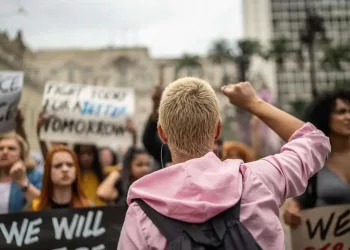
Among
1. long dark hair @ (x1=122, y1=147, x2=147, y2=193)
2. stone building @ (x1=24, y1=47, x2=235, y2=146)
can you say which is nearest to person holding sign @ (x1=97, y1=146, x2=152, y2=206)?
long dark hair @ (x1=122, y1=147, x2=147, y2=193)

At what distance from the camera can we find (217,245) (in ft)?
4.38

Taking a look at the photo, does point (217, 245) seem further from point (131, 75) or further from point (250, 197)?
point (131, 75)

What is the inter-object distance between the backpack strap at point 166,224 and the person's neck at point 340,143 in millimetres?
1542

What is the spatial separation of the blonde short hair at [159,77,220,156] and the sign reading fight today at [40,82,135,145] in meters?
2.93

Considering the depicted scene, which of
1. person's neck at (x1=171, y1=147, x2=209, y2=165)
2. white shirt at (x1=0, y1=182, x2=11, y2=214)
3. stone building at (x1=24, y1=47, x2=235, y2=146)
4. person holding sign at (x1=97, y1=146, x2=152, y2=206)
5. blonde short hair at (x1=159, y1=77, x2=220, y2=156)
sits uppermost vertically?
blonde short hair at (x1=159, y1=77, x2=220, y2=156)

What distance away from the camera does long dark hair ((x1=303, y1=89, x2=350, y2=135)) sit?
107 inches

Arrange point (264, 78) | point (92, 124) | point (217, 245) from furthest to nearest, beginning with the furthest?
point (264, 78)
point (92, 124)
point (217, 245)

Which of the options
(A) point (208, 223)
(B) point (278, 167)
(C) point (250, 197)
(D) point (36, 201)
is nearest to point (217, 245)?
(A) point (208, 223)

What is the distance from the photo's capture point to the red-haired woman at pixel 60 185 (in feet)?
9.55

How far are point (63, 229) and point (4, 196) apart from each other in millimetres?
649

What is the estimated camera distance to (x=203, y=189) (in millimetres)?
1359

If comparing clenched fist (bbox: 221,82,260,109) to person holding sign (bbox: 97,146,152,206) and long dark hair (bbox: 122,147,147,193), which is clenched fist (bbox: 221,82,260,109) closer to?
person holding sign (bbox: 97,146,152,206)

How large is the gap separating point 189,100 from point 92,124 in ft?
10.8

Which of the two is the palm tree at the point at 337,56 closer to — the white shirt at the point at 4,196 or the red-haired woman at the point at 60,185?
the red-haired woman at the point at 60,185
